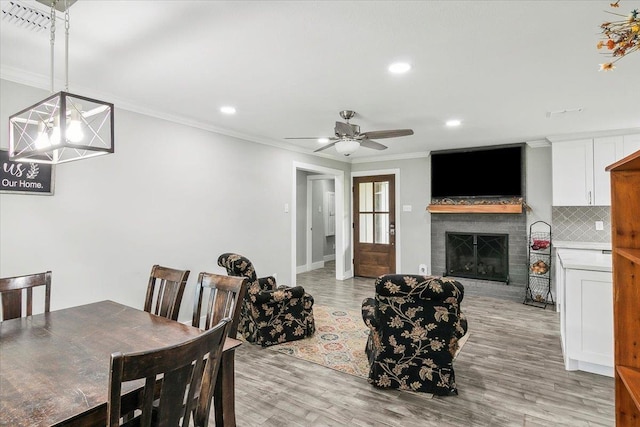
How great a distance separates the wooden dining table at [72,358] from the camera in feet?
3.57

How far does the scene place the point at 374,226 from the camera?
273 inches

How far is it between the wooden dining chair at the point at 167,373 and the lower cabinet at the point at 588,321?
3.09 metres

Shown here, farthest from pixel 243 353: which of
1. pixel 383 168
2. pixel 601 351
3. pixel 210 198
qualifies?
pixel 383 168

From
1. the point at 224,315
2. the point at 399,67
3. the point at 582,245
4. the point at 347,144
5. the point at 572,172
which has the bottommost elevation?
the point at 224,315

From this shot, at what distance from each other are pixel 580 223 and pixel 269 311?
15.7 ft

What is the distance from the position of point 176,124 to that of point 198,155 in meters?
0.43

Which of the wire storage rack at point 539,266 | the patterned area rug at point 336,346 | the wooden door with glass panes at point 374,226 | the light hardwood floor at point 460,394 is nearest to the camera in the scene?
the light hardwood floor at point 460,394

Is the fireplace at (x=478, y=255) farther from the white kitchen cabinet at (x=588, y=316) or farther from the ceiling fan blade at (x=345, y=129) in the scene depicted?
the ceiling fan blade at (x=345, y=129)

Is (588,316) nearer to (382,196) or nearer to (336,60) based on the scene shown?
(336,60)

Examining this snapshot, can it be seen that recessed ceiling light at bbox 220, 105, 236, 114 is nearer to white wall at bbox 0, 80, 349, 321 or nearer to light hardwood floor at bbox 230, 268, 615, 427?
white wall at bbox 0, 80, 349, 321

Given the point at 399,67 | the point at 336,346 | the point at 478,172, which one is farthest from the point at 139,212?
the point at 478,172

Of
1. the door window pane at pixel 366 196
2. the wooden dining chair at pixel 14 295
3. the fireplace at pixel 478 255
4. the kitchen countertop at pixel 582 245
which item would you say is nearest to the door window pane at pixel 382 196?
the door window pane at pixel 366 196

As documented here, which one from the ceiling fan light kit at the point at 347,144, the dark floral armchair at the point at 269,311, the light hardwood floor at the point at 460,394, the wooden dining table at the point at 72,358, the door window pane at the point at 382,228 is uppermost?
the ceiling fan light kit at the point at 347,144

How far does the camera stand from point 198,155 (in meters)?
4.13
